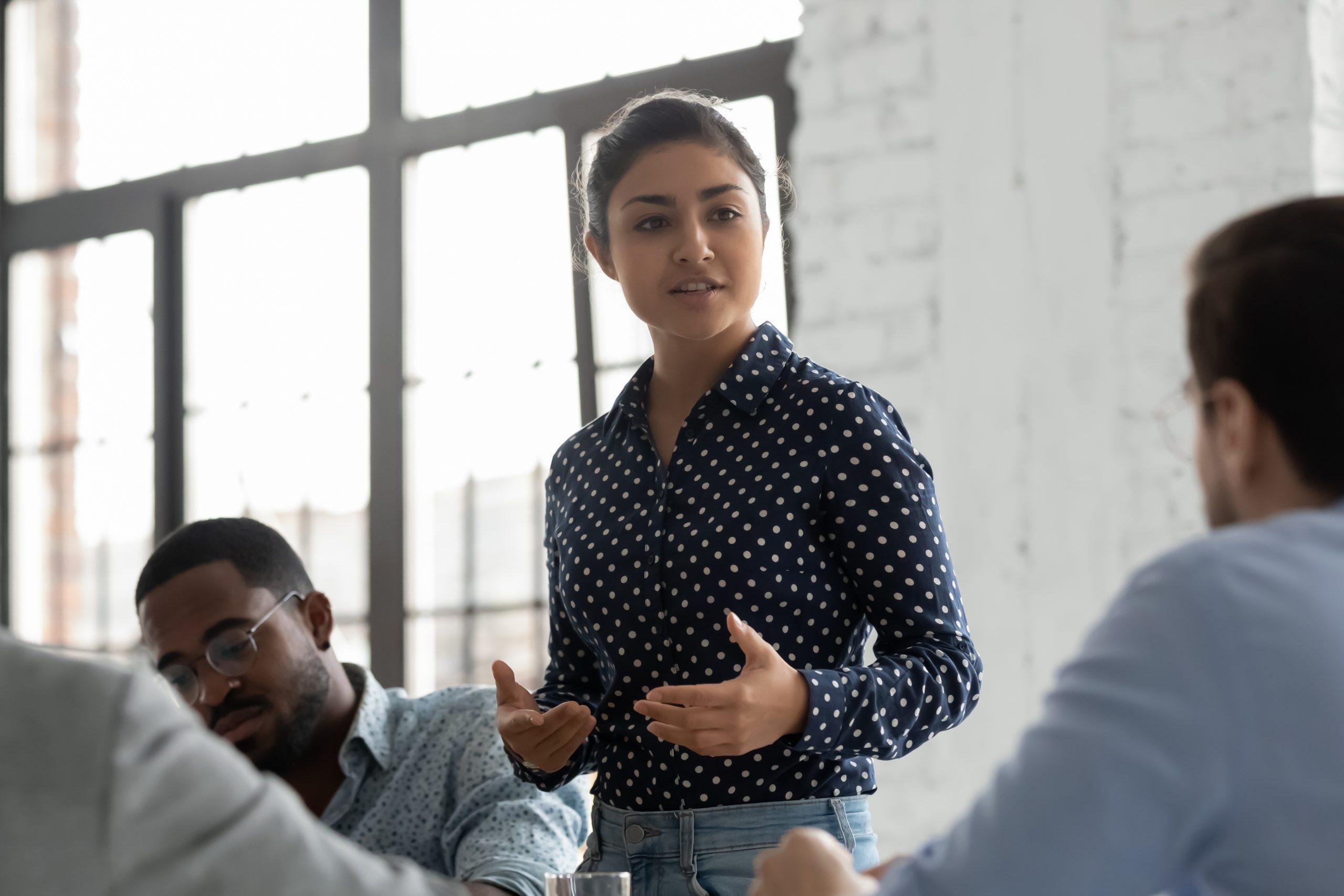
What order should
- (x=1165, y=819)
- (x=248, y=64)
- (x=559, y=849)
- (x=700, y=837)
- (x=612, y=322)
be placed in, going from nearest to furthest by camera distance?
(x=1165, y=819)
(x=700, y=837)
(x=559, y=849)
(x=612, y=322)
(x=248, y=64)

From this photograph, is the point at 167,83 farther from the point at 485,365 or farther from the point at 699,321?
the point at 699,321

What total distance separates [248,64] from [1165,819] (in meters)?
3.16

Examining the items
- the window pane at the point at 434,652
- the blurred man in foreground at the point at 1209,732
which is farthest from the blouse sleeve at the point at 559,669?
the window pane at the point at 434,652

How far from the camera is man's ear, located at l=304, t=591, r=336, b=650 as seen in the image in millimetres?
1813

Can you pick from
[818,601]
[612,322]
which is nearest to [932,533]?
[818,601]

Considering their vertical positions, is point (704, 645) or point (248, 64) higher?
point (248, 64)

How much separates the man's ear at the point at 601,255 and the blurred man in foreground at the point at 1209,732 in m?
0.90

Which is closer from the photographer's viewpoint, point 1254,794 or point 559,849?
point 1254,794

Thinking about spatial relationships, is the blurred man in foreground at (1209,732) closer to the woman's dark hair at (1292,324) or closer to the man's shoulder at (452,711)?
the woman's dark hair at (1292,324)

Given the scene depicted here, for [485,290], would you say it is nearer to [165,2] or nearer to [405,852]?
[165,2]

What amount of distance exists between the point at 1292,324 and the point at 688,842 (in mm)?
723

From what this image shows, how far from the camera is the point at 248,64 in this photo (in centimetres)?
336

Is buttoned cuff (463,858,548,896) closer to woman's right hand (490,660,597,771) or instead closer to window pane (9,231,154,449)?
woman's right hand (490,660,597,771)

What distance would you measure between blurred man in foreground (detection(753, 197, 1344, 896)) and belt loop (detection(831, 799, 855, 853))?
52cm
